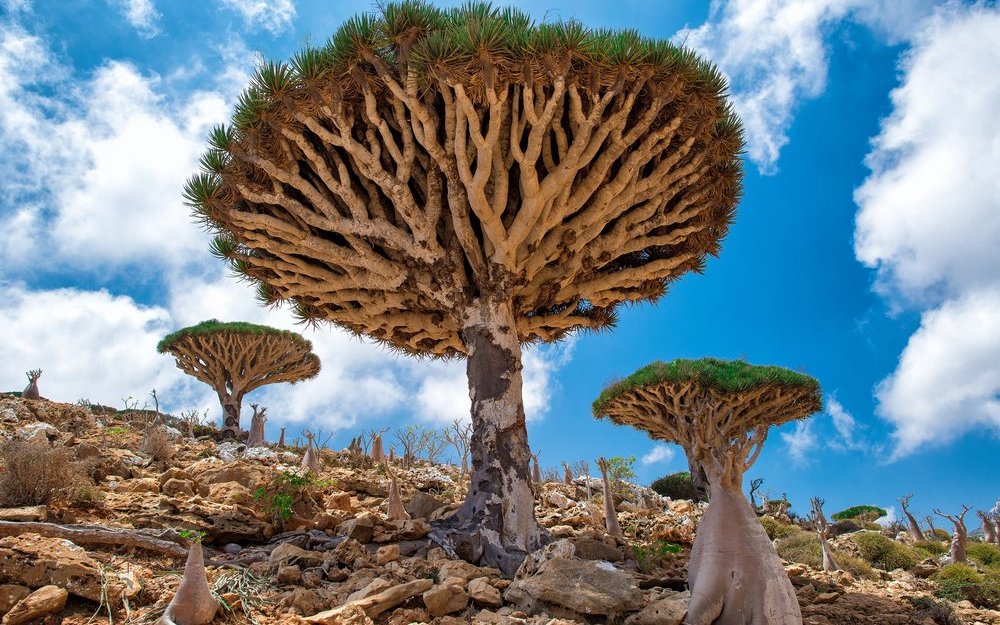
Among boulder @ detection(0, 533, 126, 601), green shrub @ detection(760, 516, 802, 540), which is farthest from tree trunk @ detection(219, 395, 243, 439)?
boulder @ detection(0, 533, 126, 601)

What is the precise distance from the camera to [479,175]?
19.6 feet

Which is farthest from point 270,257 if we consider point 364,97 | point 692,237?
point 692,237

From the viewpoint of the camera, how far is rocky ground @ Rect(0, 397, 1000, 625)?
3582mm

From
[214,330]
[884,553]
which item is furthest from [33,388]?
[884,553]

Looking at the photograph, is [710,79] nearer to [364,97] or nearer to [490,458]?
[364,97]

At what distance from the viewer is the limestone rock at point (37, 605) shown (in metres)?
3.23

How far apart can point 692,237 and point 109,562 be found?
7.15 metres

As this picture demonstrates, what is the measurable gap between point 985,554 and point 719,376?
7062mm

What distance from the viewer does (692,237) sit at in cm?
816

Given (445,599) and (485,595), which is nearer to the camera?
(445,599)

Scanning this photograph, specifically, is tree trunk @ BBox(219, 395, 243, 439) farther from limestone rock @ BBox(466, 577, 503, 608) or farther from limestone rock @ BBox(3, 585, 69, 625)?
limestone rock @ BBox(466, 577, 503, 608)

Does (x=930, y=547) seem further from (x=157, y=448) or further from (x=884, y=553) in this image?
(x=157, y=448)

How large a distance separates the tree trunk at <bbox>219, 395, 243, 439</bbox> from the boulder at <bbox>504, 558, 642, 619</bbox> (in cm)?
1622

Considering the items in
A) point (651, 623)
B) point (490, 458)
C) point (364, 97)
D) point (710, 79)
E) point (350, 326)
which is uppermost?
point (710, 79)
